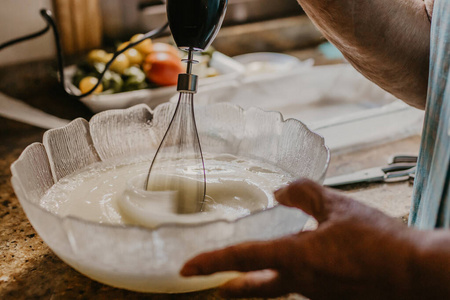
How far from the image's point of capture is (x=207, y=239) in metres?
0.47

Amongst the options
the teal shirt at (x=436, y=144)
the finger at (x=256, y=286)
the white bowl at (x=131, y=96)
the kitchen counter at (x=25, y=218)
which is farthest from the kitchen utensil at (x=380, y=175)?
the white bowl at (x=131, y=96)

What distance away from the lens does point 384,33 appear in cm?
79

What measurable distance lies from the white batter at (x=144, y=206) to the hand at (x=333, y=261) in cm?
8

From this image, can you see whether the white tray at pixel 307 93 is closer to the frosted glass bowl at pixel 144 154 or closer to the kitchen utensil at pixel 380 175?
the kitchen utensil at pixel 380 175

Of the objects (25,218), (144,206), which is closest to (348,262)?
(144,206)

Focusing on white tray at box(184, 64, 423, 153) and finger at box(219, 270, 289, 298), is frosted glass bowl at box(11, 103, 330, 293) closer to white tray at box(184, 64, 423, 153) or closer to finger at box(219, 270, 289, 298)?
finger at box(219, 270, 289, 298)

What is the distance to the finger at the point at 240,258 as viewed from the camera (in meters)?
0.46

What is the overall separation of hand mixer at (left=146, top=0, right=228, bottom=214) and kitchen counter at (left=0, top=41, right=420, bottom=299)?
5.5 inches

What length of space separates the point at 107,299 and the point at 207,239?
20 cm

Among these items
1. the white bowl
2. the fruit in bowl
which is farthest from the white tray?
the fruit in bowl

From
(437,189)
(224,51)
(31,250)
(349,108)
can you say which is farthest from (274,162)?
(224,51)

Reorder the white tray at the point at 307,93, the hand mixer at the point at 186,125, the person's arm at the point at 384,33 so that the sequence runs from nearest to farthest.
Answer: the hand mixer at the point at 186,125 < the person's arm at the point at 384,33 < the white tray at the point at 307,93

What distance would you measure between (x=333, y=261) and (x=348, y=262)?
16mm

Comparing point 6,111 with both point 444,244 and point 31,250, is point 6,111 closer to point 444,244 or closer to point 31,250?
point 31,250
